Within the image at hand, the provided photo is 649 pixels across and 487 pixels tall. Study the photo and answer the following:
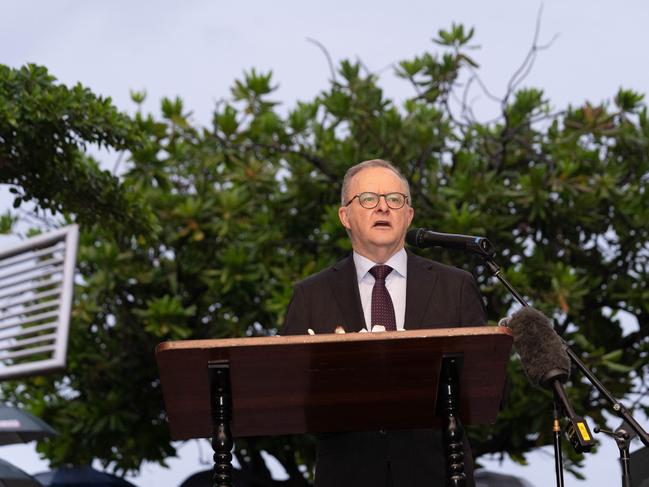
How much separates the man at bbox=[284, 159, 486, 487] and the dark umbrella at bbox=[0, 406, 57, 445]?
6839mm

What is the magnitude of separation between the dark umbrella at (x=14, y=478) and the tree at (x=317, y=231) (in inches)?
85.2

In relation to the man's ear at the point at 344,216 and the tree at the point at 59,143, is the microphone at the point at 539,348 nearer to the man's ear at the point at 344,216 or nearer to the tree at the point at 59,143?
the man's ear at the point at 344,216

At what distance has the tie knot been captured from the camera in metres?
5.00

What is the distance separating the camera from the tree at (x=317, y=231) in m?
12.4

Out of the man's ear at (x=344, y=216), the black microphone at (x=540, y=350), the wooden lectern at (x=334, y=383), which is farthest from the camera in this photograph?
the man's ear at (x=344, y=216)

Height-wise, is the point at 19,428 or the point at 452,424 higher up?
the point at 19,428

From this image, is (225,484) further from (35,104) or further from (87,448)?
(87,448)

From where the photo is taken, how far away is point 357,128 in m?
13.0

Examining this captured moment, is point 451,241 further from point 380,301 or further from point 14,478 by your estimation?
point 14,478

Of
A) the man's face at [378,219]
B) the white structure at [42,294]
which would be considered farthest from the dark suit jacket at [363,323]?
the white structure at [42,294]

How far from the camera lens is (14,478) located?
10227 mm

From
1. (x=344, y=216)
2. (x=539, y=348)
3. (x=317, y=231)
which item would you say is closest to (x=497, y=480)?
(x=317, y=231)

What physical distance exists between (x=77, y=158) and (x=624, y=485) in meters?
6.73

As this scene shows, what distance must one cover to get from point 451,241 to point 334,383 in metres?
1.13
